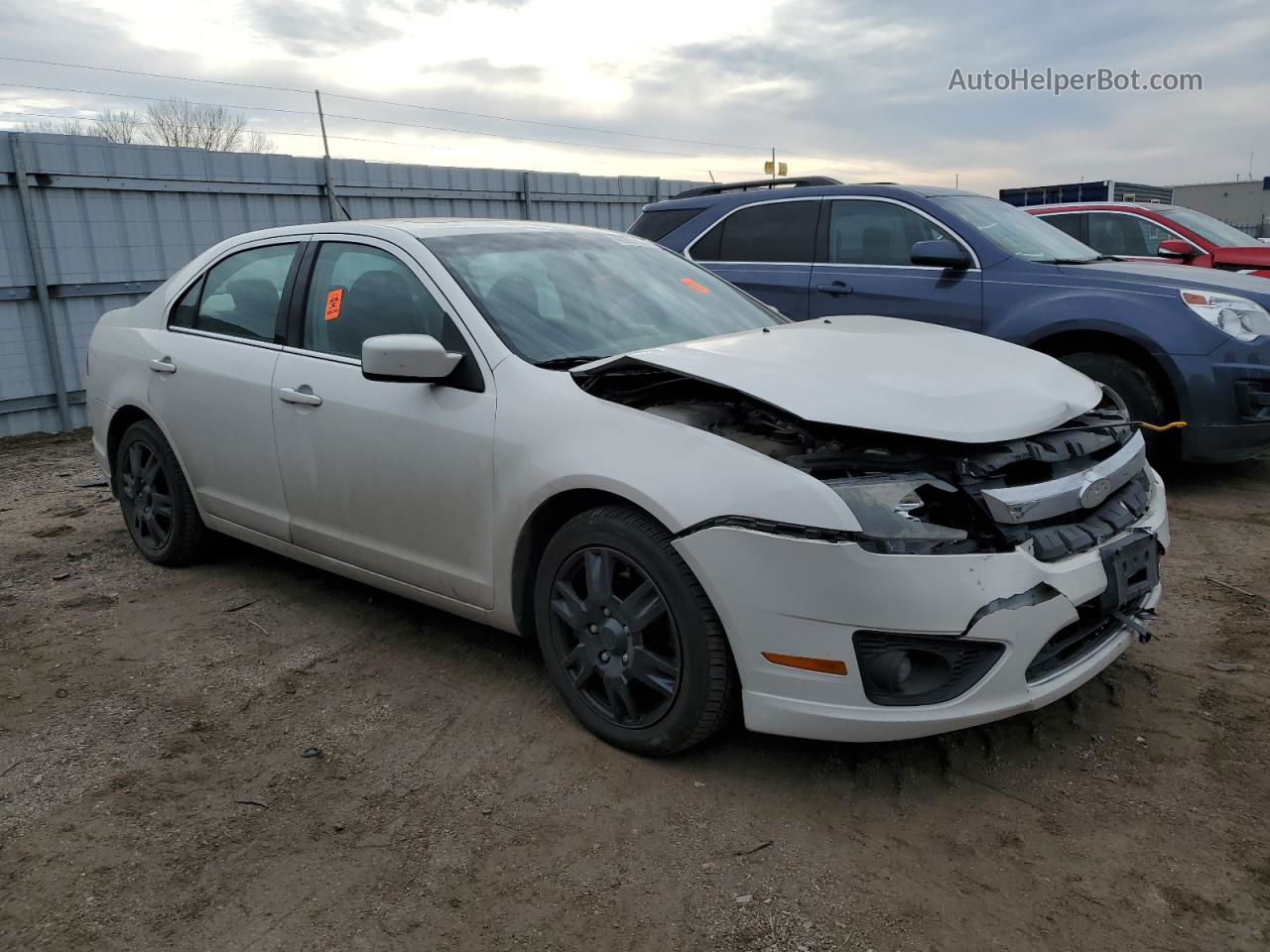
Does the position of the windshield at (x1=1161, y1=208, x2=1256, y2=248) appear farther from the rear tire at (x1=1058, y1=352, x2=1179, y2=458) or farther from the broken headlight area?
the broken headlight area

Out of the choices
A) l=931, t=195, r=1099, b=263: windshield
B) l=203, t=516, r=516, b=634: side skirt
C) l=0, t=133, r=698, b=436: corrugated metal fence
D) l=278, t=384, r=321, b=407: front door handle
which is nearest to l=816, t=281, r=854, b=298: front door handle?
l=931, t=195, r=1099, b=263: windshield

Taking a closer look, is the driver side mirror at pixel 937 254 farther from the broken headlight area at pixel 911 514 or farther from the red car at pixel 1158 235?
the broken headlight area at pixel 911 514

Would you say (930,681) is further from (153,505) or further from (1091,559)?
(153,505)

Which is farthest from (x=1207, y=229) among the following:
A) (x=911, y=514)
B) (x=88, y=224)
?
(x=88, y=224)

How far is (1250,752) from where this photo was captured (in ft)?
9.41

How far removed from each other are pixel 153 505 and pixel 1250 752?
4650 millimetres

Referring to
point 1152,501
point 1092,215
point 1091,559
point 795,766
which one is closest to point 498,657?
point 795,766

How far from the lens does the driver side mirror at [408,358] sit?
A: 3.17 m

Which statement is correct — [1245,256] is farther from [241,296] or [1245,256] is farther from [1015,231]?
[241,296]

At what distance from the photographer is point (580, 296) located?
3619 mm

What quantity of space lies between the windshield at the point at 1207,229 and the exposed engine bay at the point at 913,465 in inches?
282

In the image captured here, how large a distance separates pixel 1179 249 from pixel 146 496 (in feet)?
26.6

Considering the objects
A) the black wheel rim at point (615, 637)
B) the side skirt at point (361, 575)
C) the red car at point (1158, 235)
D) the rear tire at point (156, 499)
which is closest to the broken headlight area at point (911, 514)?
the black wheel rim at point (615, 637)

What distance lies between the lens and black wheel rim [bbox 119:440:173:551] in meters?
4.74
